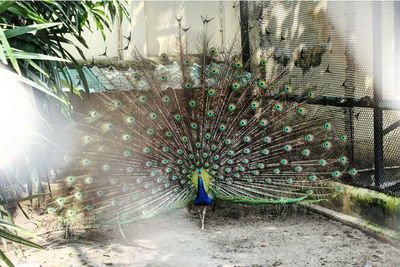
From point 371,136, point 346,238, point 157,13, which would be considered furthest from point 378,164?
point 157,13

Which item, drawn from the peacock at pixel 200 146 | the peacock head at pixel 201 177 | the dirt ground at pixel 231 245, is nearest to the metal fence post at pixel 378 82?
the peacock at pixel 200 146

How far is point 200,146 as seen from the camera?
6.41 meters

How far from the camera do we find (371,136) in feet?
19.5

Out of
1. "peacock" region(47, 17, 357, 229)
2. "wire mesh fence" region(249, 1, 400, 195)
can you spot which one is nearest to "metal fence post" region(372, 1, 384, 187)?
"wire mesh fence" region(249, 1, 400, 195)

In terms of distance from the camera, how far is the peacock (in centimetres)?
622

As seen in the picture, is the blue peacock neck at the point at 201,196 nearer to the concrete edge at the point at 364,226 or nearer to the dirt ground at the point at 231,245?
the dirt ground at the point at 231,245

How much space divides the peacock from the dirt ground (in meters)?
0.30

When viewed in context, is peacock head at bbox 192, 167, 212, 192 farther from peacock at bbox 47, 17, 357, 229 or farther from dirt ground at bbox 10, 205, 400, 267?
dirt ground at bbox 10, 205, 400, 267

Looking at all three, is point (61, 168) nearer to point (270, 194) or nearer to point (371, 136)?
point (270, 194)

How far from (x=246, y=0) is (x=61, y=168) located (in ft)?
12.6

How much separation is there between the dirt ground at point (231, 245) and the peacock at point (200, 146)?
0.30 meters

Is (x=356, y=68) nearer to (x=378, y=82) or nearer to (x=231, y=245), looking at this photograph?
(x=378, y=82)

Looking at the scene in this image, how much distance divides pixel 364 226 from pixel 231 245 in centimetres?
133

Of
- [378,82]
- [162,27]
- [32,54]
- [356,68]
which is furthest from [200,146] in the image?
[162,27]
